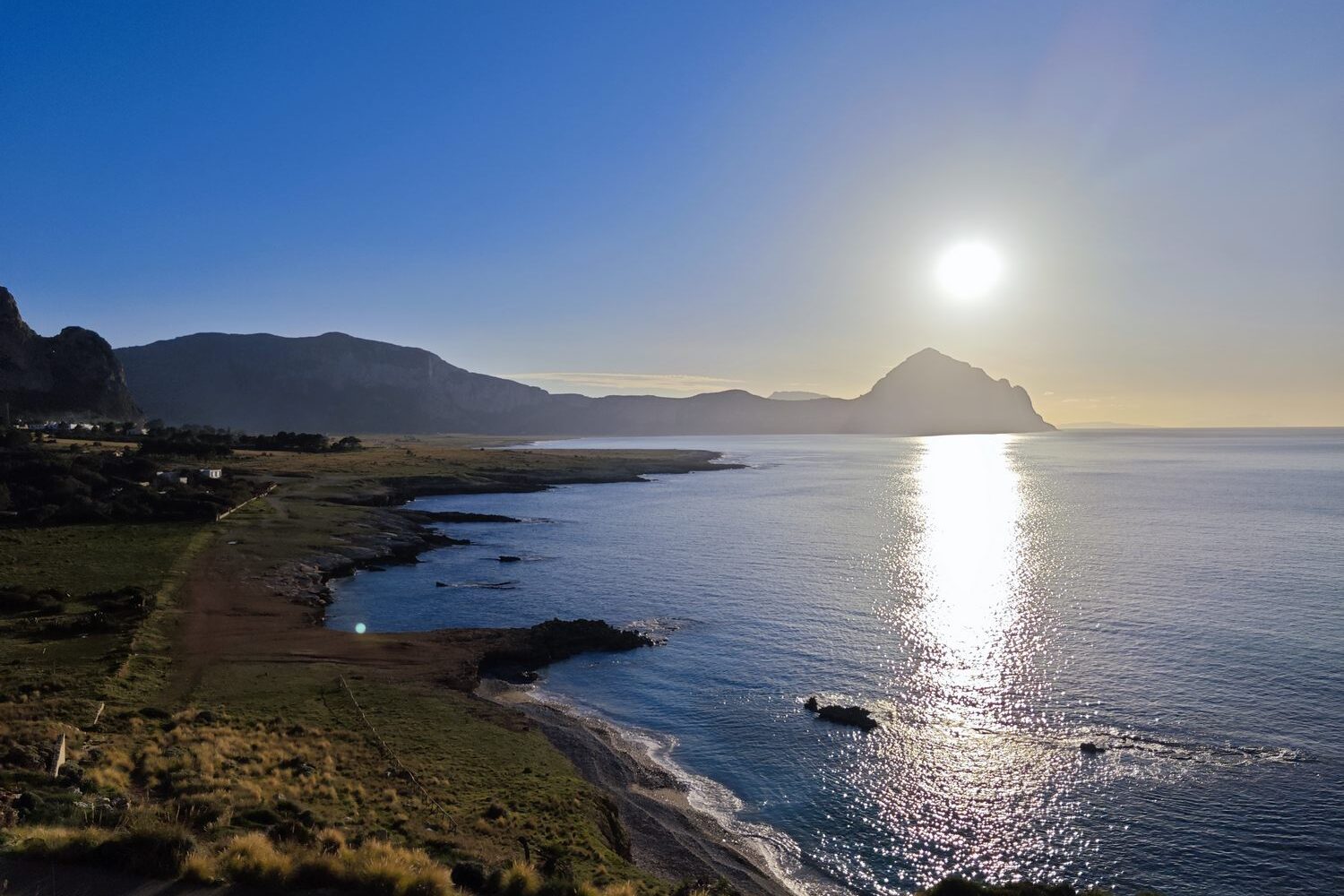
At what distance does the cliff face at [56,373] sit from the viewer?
498ft

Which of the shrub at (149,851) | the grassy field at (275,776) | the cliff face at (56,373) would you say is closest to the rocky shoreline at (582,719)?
the grassy field at (275,776)

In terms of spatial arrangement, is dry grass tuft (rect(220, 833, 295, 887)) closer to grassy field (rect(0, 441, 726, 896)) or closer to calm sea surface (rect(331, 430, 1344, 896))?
grassy field (rect(0, 441, 726, 896))

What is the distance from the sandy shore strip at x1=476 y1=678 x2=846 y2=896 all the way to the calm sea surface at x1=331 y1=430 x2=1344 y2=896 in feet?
3.14

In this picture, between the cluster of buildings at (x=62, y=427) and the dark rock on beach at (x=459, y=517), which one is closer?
the dark rock on beach at (x=459, y=517)

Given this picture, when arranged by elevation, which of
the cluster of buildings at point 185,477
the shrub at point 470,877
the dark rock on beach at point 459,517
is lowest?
the dark rock on beach at point 459,517

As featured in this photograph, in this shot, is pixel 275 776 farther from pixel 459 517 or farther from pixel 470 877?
pixel 459 517

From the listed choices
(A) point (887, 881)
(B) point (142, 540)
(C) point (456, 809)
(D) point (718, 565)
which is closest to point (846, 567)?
(D) point (718, 565)

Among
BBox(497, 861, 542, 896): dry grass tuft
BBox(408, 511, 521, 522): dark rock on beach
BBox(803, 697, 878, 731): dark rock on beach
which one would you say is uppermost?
BBox(497, 861, 542, 896): dry grass tuft

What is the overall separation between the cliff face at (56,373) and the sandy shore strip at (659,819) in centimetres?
17428

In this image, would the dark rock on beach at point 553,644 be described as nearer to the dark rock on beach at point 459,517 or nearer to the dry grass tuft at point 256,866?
the dry grass tuft at point 256,866

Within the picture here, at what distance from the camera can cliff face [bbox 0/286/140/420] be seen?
151875mm

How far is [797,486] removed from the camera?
14038 cm

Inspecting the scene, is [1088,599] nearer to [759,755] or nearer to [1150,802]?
[1150,802]

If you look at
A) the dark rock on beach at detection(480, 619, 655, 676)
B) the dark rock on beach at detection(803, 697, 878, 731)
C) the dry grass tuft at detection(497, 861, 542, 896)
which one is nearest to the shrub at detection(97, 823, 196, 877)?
the dry grass tuft at detection(497, 861, 542, 896)
